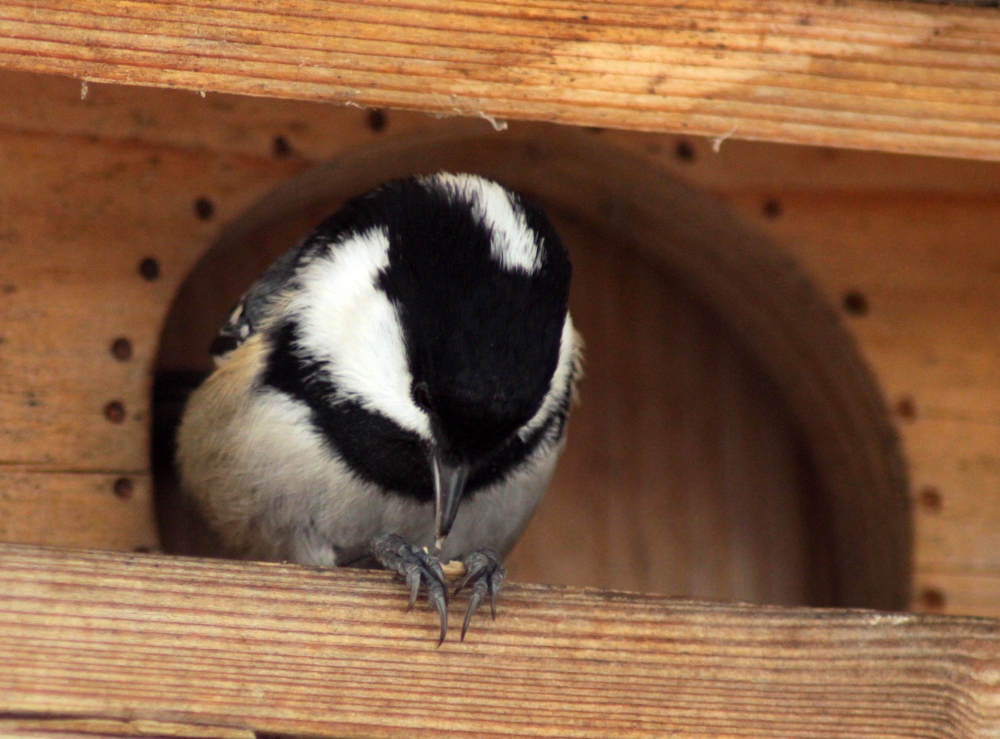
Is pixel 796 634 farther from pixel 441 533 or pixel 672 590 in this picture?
pixel 672 590

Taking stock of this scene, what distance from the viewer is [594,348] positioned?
2916 mm

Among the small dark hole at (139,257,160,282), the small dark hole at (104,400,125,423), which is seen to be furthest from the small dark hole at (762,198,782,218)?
the small dark hole at (104,400,125,423)

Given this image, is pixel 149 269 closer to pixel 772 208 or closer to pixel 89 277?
pixel 89 277

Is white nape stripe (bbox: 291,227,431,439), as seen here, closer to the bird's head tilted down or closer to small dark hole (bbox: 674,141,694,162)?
the bird's head tilted down

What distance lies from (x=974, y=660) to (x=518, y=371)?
75cm

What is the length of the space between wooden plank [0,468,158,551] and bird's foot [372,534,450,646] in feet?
1.80

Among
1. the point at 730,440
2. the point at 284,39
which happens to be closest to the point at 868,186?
the point at 730,440

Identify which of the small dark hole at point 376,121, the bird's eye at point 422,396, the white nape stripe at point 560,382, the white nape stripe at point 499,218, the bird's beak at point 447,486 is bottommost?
the bird's beak at point 447,486

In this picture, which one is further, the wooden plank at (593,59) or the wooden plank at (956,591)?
the wooden plank at (956,591)

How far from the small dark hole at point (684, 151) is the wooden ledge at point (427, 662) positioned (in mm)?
1081

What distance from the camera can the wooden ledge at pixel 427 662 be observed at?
1541mm

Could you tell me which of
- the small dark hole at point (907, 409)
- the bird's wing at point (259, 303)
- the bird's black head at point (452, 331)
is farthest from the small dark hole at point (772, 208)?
the bird's wing at point (259, 303)

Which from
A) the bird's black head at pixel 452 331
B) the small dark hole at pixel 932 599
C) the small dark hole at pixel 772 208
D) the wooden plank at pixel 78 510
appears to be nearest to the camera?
the bird's black head at pixel 452 331

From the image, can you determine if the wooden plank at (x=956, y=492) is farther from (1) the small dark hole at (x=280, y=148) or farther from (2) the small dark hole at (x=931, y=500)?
(1) the small dark hole at (x=280, y=148)
